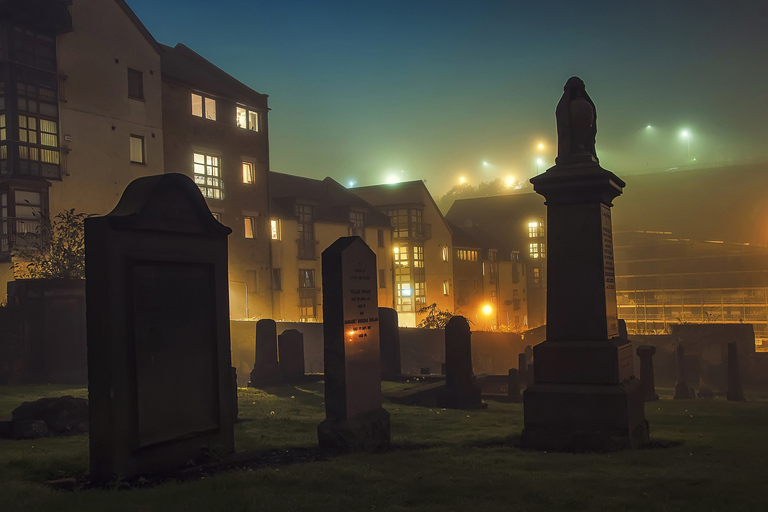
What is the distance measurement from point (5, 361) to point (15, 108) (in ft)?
48.4

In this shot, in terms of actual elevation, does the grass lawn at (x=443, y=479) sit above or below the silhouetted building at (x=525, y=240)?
below

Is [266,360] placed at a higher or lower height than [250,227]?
lower

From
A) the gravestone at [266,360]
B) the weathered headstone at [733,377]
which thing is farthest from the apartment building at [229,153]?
the weathered headstone at [733,377]

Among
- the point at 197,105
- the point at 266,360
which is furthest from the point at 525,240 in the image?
the point at 266,360

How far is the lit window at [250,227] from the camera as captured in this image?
38.1 meters

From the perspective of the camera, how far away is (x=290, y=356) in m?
18.4

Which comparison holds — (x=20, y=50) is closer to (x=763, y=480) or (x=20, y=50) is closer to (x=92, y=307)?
(x=92, y=307)

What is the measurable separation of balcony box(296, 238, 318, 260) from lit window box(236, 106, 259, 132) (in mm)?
7572

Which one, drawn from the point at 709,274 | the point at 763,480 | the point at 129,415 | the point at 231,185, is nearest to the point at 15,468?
the point at 129,415

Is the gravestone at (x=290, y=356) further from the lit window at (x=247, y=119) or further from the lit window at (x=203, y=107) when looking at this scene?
the lit window at (x=247, y=119)

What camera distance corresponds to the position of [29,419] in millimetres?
9070

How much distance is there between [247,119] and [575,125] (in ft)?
104

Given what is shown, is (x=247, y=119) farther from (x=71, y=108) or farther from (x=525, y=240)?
(x=525, y=240)

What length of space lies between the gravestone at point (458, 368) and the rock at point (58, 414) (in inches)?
340
